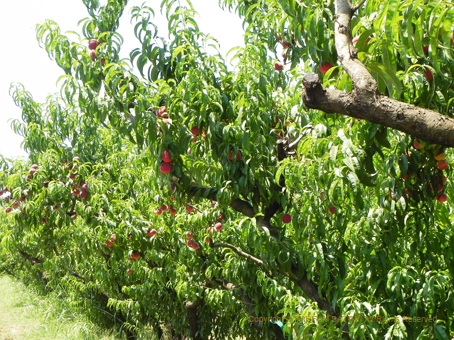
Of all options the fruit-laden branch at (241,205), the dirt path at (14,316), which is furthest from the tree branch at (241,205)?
the dirt path at (14,316)

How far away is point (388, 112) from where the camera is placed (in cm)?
105

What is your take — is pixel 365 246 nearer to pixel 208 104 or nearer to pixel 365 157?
pixel 365 157

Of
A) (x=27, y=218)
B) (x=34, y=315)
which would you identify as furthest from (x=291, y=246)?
(x=34, y=315)

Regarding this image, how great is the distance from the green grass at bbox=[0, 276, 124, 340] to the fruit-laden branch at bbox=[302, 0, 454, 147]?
7708 millimetres

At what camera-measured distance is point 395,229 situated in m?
2.06

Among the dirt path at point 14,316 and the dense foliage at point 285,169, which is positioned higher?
the dense foliage at point 285,169

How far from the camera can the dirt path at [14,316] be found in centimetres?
875

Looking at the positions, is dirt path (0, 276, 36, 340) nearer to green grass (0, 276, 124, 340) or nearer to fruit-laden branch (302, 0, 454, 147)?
green grass (0, 276, 124, 340)

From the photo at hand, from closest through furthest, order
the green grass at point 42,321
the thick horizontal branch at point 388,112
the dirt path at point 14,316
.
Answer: the thick horizontal branch at point 388,112 < the green grass at point 42,321 < the dirt path at point 14,316

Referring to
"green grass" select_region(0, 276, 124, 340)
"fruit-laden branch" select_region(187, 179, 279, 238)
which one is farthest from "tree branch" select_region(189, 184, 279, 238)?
"green grass" select_region(0, 276, 124, 340)

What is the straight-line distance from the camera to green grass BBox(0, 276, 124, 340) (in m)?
8.04

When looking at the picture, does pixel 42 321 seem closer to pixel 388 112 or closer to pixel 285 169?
pixel 285 169

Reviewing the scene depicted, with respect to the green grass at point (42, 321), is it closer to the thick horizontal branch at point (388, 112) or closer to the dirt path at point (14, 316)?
the dirt path at point (14, 316)

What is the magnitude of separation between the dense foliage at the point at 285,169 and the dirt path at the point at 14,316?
484 centimetres
